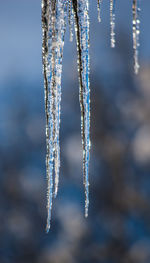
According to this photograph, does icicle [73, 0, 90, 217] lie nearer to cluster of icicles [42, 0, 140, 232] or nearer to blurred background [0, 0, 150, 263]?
cluster of icicles [42, 0, 140, 232]

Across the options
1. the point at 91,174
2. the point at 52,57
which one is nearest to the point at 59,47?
the point at 52,57

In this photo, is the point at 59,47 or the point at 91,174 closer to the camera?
the point at 59,47

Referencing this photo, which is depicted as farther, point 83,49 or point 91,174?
point 91,174

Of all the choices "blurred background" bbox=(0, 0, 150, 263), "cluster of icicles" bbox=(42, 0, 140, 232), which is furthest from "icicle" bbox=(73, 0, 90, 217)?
"blurred background" bbox=(0, 0, 150, 263)

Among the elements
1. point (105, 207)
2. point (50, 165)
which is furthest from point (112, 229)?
point (50, 165)

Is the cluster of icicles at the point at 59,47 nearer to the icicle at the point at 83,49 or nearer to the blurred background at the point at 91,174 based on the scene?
the icicle at the point at 83,49

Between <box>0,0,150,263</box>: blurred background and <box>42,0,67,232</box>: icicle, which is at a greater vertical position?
<box>42,0,67,232</box>: icicle

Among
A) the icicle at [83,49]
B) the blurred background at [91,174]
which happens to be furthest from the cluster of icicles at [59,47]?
the blurred background at [91,174]

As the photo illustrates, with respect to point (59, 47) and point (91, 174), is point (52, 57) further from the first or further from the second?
point (91, 174)

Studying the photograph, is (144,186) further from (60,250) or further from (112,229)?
(60,250)

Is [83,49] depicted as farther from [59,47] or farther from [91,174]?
[91,174]

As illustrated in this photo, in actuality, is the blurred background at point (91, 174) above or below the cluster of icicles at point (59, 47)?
below
